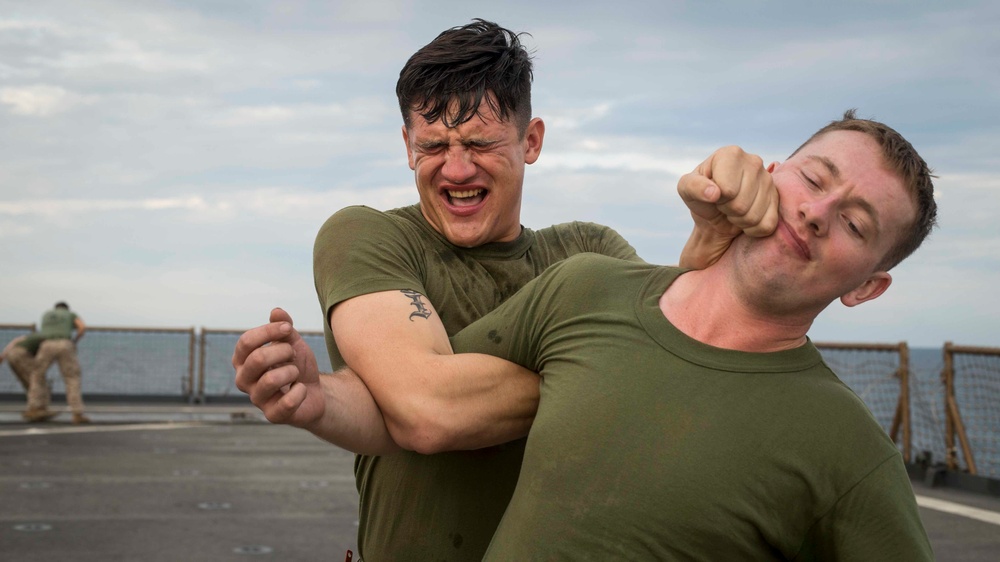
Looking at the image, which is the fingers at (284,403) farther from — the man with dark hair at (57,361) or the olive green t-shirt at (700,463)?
the man with dark hair at (57,361)

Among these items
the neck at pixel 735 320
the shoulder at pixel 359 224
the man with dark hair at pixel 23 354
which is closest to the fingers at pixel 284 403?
the shoulder at pixel 359 224

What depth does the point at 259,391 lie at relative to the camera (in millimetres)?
1971

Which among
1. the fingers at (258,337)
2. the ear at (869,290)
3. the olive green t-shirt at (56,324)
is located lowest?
the olive green t-shirt at (56,324)

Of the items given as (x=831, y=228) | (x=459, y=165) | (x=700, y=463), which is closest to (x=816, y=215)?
(x=831, y=228)

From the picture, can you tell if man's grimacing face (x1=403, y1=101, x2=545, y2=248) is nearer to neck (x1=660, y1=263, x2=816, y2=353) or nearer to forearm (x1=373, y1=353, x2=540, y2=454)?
forearm (x1=373, y1=353, x2=540, y2=454)

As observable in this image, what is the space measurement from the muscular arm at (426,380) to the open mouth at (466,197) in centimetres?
39

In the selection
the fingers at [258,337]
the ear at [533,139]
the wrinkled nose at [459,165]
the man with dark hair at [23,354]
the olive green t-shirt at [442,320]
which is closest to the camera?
the fingers at [258,337]

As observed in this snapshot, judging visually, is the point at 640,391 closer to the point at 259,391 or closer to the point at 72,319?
the point at 259,391

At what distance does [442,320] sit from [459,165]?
39 centimetres

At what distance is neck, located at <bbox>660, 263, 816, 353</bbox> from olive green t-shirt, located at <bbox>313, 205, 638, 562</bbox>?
664 millimetres

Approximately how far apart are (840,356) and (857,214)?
15.0 meters

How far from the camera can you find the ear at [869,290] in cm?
217

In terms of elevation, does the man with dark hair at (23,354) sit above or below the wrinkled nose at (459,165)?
below

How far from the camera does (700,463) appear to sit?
6.45 feet
